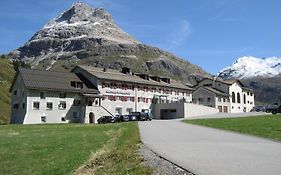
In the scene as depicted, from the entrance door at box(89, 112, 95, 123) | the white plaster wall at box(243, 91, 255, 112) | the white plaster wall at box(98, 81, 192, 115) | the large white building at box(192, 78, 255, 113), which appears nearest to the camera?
the entrance door at box(89, 112, 95, 123)

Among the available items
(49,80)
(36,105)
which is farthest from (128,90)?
(36,105)

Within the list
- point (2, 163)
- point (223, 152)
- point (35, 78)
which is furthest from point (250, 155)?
point (35, 78)

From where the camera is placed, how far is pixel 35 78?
247 ft

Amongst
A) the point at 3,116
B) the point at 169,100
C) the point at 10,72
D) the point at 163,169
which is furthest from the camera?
the point at 10,72

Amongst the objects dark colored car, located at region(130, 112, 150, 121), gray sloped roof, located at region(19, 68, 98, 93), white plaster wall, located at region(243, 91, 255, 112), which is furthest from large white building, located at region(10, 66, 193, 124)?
white plaster wall, located at region(243, 91, 255, 112)

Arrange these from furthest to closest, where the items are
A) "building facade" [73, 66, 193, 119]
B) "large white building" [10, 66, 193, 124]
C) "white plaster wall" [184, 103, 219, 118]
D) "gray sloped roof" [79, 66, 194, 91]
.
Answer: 1. "white plaster wall" [184, 103, 219, 118]
2. "gray sloped roof" [79, 66, 194, 91]
3. "building facade" [73, 66, 193, 119]
4. "large white building" [10, 66, 193, 124]

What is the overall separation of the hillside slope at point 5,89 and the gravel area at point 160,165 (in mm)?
89654

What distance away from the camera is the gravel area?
13455 mm

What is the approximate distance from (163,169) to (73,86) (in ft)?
221

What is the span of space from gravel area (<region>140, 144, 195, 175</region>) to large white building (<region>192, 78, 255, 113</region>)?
3593 inches

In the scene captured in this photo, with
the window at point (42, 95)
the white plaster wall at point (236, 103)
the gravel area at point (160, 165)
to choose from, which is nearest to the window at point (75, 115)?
the window at point (42, 95)

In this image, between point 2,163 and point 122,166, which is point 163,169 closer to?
point 122,166

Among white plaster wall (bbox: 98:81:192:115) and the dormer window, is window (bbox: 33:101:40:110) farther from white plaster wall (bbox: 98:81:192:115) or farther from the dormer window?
white plaster wall (bbox: 98:81:192:115)

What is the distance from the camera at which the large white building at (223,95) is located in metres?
108
